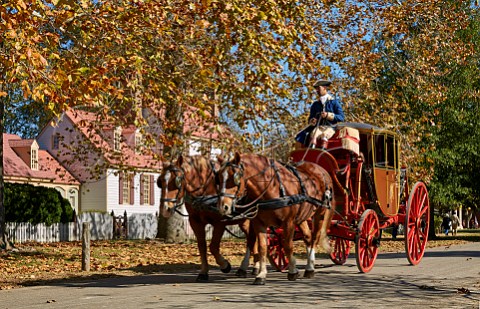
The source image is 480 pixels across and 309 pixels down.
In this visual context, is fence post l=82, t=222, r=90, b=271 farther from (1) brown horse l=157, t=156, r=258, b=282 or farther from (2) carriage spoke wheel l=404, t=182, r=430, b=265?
(2) carriage spoke wheel l=404, t=182, r=430, b=265

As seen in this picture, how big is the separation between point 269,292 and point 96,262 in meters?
9.27

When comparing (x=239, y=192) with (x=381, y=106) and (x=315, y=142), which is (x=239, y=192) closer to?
(x=315, y=142)

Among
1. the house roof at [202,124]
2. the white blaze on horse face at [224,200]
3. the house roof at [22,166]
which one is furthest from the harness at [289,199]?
the house roof at [22,166]

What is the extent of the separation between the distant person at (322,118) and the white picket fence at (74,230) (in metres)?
20.2

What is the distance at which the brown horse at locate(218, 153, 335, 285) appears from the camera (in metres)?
12.5

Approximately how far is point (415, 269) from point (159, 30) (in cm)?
760

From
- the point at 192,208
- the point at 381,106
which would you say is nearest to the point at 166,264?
the point at 192,208

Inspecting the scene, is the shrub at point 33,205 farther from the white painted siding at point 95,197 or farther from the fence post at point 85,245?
the fence post at point 85,245

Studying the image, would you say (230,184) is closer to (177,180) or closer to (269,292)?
(177,180)

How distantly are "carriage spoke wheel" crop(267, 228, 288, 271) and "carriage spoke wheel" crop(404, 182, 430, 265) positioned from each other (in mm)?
2956

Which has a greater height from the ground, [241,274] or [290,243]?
[290,243]

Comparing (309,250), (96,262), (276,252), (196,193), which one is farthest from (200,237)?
(96,262)

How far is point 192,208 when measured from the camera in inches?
523

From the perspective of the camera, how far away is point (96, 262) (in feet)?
66.3
